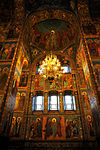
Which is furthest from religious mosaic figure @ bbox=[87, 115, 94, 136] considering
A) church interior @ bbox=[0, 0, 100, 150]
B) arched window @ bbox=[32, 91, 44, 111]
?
arched window @ bbox=[32, 91, 44, 111]

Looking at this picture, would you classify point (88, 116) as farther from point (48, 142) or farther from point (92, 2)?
point (92, 2)

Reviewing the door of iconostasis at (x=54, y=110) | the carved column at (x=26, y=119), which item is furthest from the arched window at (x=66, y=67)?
the carved column at (x=26, y=119)

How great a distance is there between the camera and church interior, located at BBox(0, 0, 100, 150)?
316 inches

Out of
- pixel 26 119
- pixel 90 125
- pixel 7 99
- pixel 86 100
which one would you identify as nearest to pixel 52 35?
pixel 86 100

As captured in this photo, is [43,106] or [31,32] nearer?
[43,106]

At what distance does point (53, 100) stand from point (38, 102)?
1458 mm

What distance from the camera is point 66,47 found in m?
14.0

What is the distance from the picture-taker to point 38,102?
1140 cm

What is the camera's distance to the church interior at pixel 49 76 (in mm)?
8023

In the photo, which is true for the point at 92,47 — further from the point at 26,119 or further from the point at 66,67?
the point at 26,119

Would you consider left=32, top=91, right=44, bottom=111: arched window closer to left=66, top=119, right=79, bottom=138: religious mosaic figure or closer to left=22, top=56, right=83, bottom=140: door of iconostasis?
left=22, top=56, right=83, bottom=140: door of iconostasis

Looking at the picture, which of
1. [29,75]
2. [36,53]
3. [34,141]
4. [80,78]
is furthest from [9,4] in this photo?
[34,141]

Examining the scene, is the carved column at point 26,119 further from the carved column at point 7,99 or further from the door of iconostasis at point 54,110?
the carved column at point 7,99

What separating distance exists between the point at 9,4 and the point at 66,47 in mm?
7309
